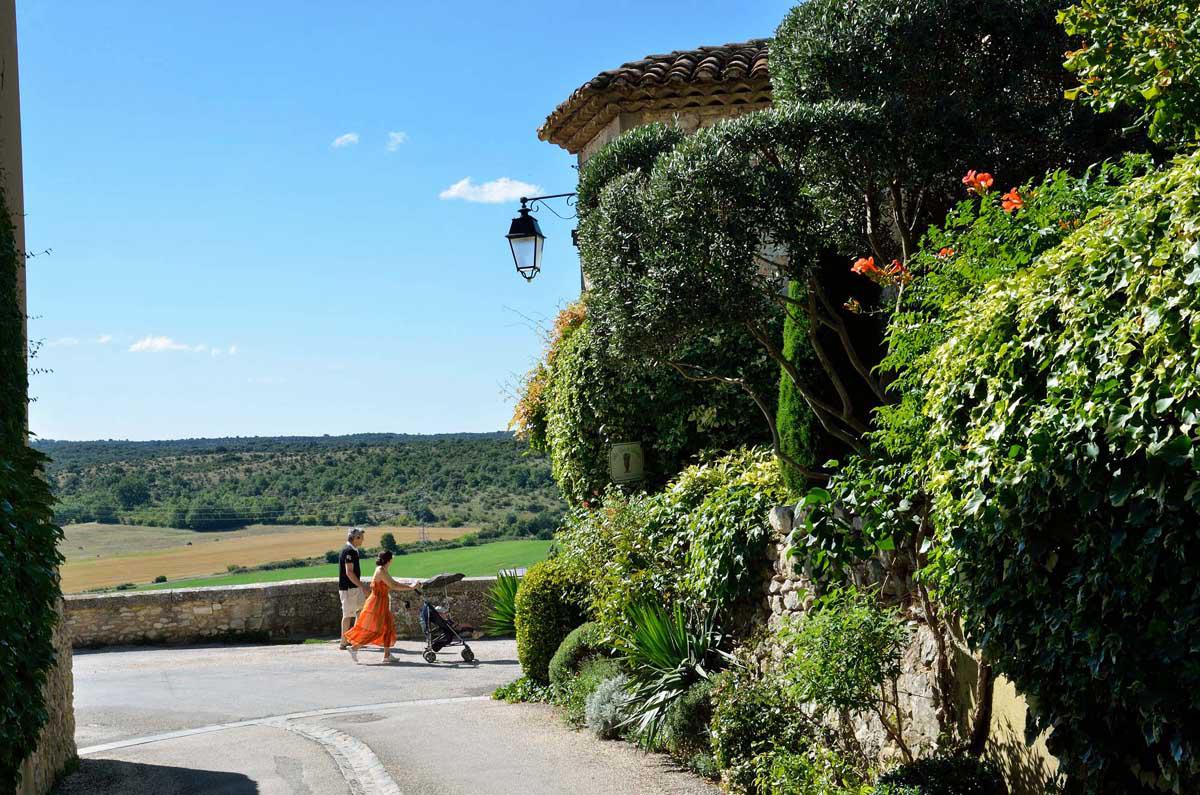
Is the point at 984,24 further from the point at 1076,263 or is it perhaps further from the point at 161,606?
the point at 161,606

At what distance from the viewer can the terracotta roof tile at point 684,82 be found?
572 inches

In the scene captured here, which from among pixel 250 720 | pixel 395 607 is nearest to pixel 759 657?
pixel 250 720

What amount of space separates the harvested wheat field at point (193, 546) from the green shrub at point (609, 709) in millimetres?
25021

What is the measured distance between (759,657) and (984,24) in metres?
5.44

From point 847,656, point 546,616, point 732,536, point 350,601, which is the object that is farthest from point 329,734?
point 350,601

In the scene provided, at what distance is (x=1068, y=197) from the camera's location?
589 cm

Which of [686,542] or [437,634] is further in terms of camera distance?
[437,634]

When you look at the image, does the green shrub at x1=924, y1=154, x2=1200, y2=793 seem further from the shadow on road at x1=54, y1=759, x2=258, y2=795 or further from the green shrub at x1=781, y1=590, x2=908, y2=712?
the shadow on road at x1=54, y1=759, x2=258, y2=795

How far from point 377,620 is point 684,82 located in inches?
350

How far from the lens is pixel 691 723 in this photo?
855 centimetres

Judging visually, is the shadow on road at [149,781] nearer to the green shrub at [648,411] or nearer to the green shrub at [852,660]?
the green shrub at [852,660]

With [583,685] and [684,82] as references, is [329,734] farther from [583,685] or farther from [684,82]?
[684,82]

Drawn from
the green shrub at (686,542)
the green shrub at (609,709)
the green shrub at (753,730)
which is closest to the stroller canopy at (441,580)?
the green shrub at (686,542)

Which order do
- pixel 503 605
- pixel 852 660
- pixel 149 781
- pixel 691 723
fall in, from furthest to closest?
pixel 503 605, pixel 149 781, pixel 691 723, pixel 852 660
